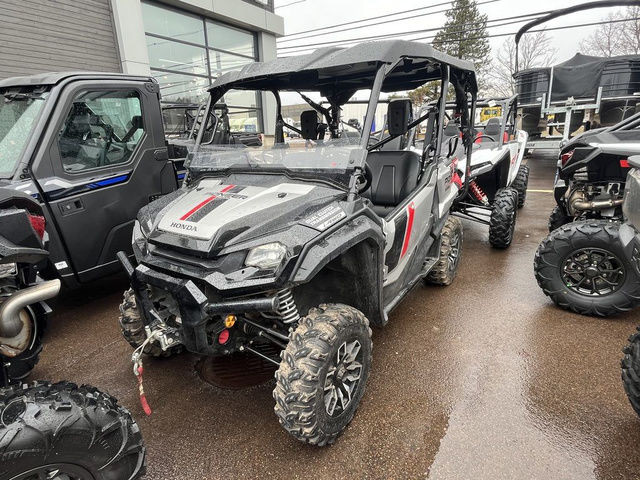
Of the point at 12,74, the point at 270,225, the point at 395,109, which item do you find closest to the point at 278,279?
the point at 270,225

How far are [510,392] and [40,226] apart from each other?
10.7 feet

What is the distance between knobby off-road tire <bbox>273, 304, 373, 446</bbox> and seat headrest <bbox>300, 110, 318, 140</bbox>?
6.89 ft

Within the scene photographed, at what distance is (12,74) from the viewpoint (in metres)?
7.26


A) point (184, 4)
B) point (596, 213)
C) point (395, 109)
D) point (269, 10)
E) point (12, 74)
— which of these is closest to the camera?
point (395, 109)

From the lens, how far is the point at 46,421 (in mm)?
1385

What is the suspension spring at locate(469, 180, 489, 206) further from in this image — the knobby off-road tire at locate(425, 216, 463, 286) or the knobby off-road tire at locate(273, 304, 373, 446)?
the knobby off-road tire at locate(273, 304, 373, 446)

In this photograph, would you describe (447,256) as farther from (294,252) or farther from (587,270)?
(294,252)

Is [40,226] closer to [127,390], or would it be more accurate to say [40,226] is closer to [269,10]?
[127,390]

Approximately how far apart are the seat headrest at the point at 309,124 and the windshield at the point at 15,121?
223 centimetres

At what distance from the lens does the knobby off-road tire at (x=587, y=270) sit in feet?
10.2

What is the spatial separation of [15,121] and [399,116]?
3.24 meters

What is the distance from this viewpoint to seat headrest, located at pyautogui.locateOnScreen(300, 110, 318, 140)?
3.75m

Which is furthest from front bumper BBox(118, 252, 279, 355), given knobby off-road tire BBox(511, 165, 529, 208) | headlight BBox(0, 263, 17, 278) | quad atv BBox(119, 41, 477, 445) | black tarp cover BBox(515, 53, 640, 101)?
black tarp cover BBox(515, 53, 640, 101)

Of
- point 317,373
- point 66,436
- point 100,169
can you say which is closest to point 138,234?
point 66,436
